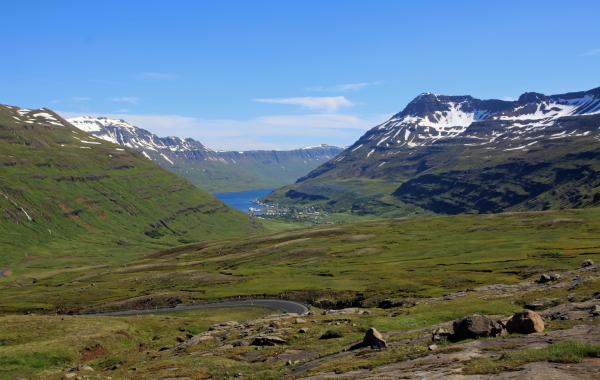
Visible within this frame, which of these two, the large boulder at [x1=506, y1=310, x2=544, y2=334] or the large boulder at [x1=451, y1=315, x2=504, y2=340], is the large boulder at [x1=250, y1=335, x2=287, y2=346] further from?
the large boulder at [x1=506, y1=310, x2=544, y2=334]

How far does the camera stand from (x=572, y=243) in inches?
6939

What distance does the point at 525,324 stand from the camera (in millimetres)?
42125

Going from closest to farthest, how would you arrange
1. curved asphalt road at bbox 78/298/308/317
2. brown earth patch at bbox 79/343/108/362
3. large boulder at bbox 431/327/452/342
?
large boulder at bbox 431/327/452/342 → brown earth patch at bbox 79/343/108/362 → curved asphalt road at bbox 78/298/308/317

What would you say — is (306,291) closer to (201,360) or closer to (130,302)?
(130,302)

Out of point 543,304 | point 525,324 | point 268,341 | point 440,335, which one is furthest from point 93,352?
point 525,324

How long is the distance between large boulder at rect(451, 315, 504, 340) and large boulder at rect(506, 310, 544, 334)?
2.68 feet

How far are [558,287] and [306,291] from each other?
280ft

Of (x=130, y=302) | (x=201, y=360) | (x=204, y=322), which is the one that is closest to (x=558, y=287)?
(x=201, y=360)

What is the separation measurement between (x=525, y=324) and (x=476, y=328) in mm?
3664

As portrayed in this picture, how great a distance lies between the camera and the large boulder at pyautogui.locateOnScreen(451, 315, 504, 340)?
42531 mm

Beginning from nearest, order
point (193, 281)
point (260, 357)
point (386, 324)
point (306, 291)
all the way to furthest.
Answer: point (260, 357), point (386, 324), point (306, 291), point (193, 281)

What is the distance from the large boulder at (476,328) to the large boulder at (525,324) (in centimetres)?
82

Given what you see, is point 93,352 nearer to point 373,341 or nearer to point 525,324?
point 373,341

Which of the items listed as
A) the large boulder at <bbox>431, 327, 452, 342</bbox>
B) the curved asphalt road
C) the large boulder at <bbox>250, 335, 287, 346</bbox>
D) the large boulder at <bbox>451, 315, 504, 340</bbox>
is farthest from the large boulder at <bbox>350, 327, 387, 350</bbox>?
the curved asphalt road
